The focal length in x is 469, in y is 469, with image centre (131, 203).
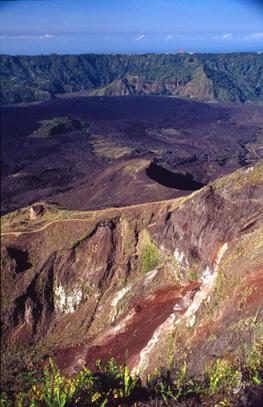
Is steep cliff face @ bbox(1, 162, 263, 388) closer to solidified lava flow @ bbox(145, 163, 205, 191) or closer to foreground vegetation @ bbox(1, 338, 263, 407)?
foreground vegetation @ bbox(1, 338, 263, 407)

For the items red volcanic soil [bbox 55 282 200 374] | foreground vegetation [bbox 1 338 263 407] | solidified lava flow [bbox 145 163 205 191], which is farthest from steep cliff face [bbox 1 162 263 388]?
solidified lava flow [bbox 145 163 205 191]

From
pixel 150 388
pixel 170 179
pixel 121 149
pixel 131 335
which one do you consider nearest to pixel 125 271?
pixel 131 335

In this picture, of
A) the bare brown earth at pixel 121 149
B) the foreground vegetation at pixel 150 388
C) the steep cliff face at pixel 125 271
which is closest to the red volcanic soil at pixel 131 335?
the steep cliff face at pixel 125 271

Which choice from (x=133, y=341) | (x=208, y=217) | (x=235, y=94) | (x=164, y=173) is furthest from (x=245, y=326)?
(x=235, y=94)

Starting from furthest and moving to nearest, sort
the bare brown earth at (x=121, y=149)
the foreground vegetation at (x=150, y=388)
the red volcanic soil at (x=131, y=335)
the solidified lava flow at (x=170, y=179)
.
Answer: the bare brown earth at (x=121, y=149) → the solidified lava flow at (x=170, y=179) → the red volcanic soil at (x=131, y=335) → the foreground vegetation at (x=150, y=388)

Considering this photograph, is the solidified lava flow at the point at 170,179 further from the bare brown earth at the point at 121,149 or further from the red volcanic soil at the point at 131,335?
the red volcanic soil at the point at 131,335

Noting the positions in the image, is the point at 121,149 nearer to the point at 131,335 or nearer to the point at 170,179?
the point at 170,179
